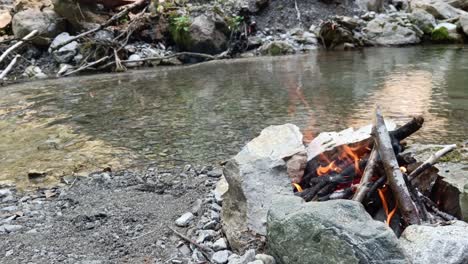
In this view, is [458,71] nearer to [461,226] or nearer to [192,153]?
[192,153]

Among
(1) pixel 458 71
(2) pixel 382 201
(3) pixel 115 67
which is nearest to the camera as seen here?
(2) pixel 382 201

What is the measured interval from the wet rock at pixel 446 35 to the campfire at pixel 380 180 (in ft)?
43.1

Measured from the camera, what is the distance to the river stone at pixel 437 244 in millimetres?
2301

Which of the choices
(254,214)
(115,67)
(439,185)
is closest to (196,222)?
(254,214)

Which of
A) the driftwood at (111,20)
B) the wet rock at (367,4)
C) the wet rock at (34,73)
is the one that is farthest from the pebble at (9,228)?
the wet rock at (367,4)

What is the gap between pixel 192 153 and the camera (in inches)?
208

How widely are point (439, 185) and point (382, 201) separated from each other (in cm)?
47

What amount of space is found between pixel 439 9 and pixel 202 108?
496 inches

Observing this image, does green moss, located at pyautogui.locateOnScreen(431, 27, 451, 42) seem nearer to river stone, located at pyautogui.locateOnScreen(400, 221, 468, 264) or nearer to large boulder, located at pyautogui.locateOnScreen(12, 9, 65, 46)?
large boulder, located at pyautogui.locateOnScreen(12, 9, 65, 46)

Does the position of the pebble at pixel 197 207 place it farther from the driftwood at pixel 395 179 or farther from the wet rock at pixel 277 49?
the wet rock at pixel 277 49

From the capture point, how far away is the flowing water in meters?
5.38

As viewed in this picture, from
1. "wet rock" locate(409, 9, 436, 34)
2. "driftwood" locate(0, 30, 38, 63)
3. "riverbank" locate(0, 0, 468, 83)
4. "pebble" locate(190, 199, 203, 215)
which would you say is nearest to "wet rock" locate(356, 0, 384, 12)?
"riverbank" locate(0, 0, 468, 83)

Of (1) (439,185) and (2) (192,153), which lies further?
(2) (192,153)

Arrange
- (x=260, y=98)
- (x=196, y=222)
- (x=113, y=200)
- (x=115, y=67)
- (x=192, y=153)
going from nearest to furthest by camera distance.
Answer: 1. (x=196, y=222)
2. (x=113, y=200)
3. (x=192, y=153)
4. (x=260, y=98)
5. (x=115, y=67)
